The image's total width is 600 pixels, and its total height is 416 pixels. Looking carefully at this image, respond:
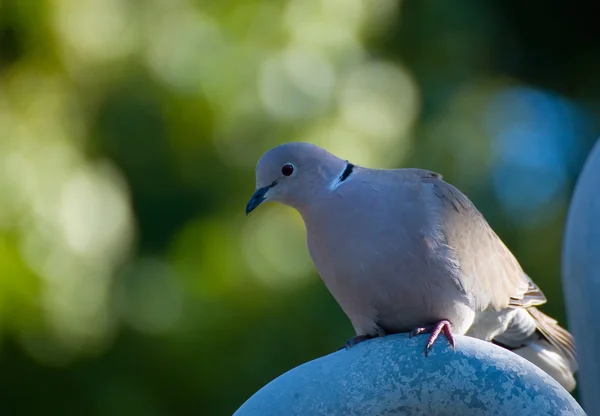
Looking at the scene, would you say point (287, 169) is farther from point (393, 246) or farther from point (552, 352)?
point (552, 352)

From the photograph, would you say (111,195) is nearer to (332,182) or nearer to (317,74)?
(317,74)

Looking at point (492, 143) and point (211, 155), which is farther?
point (492, 143)

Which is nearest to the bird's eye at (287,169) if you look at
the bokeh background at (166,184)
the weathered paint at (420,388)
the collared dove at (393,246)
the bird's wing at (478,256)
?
the collared dove at (393,246)

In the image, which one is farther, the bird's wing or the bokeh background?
the bokeh background

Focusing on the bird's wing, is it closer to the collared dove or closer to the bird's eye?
the collared dove

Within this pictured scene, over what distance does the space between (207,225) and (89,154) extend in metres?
0.84

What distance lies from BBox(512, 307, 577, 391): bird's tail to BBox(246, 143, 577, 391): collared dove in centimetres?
16

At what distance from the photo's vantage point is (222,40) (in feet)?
19.0

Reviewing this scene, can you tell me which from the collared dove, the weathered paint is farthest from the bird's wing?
the weathered paint

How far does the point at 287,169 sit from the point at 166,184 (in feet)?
11.4

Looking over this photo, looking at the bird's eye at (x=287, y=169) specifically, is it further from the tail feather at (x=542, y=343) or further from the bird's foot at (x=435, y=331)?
the tail feather at (x=542, y=343)

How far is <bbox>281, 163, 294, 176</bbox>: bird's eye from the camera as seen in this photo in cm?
254

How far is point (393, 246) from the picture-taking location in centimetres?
230

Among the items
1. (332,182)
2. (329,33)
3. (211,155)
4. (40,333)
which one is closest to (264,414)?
(332,182)
